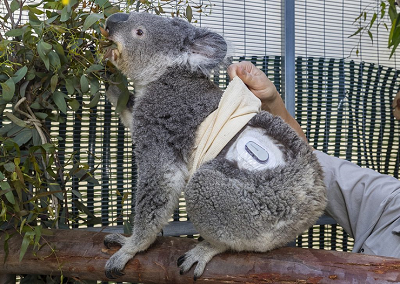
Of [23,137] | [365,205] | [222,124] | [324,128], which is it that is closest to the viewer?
[222,124]

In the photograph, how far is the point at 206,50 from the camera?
195 centimetres

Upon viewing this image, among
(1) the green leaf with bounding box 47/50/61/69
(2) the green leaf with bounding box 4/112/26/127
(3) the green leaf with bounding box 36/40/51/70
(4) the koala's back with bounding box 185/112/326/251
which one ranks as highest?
(3) the green leaf with bounding box 36/40/51/70

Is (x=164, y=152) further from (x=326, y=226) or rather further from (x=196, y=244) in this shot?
(x=326, y=226)

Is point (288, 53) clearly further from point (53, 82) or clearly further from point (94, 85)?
point (53, 82)

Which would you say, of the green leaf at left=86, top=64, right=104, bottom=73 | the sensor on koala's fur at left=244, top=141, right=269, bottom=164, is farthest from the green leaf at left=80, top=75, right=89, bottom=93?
the sensor on koala's fur at left=244, top=141, right=269, bottom=164

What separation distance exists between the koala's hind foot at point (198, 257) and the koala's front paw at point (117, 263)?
213mm

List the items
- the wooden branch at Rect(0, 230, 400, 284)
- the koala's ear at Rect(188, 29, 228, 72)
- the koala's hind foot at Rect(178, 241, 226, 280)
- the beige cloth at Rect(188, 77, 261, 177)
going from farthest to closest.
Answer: the koala's ear at Rect(188, 29, 228, 72), the beige cloth at Rect(188, 77, 261, 177), the koala's hind foot at Rect(178, 241, 226, 280), the wooden branch at Rect(0, 230, 400, 284)

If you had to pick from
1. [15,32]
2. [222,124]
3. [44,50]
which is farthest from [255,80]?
[15,32]

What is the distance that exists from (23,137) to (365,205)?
1.59 m

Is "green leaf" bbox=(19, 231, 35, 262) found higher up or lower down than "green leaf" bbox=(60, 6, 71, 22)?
lower down

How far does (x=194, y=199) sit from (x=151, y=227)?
0.20m

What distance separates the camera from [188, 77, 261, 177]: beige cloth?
1822 mm

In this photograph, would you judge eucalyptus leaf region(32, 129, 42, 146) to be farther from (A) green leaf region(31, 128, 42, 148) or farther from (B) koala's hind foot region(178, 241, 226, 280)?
(B) koala's hind foot region(178, 241, 226, 280)

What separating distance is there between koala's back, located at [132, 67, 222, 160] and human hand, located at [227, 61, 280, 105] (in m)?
0.18
